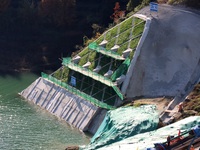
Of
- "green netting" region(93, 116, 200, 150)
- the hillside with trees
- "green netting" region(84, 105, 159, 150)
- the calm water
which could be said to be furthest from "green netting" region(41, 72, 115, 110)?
the hillside with trees

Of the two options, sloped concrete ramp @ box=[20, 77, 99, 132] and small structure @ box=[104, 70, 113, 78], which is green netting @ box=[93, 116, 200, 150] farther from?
small structure @ box=[104, 70, 113, 78]

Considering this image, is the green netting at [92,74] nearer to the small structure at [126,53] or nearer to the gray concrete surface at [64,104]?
the gray concrete surface at [64,104]

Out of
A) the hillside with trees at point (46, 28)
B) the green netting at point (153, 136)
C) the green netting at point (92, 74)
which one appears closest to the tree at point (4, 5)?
the hillside with trees at point (46, 28)

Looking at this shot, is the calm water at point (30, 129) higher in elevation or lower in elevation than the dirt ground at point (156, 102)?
lower

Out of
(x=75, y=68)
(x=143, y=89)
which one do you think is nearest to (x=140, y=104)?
(x=143, y=89)

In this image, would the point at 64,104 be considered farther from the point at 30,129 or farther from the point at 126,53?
the point at 126,53

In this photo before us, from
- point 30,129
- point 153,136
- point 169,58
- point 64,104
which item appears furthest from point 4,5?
point 153,136
